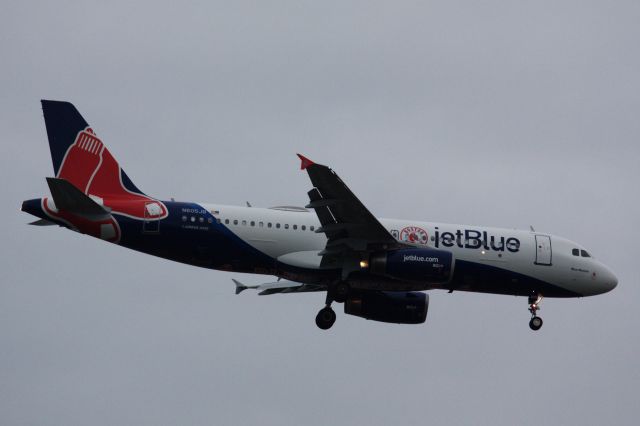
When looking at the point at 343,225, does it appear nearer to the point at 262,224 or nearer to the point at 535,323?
the point at 262,224

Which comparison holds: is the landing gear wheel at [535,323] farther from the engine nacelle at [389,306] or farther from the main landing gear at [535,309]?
the engine nacelle at [389,306]

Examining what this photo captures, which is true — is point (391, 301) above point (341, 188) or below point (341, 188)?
below

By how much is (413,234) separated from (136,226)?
36.2 ft

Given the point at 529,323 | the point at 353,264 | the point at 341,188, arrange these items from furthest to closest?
the point at 529,323, the point at 353,264, the point at 341,188

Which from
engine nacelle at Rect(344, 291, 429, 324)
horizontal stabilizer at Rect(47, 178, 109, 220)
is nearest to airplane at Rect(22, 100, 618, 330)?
horizontal stabilizer at Rect(47, 178, 109, 220)

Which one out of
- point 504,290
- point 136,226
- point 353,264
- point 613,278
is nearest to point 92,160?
point 136,226

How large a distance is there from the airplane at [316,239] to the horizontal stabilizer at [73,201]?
4 centimetres

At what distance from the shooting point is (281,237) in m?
43.4

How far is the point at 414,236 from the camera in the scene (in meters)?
44.6

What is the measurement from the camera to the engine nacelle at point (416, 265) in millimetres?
42000

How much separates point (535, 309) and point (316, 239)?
396 inches

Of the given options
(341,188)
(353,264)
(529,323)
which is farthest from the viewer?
→ (529,323)

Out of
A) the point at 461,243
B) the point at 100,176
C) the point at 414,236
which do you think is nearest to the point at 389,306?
the point at 414,236

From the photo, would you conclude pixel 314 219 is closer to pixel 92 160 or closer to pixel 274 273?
pixel 274 273
